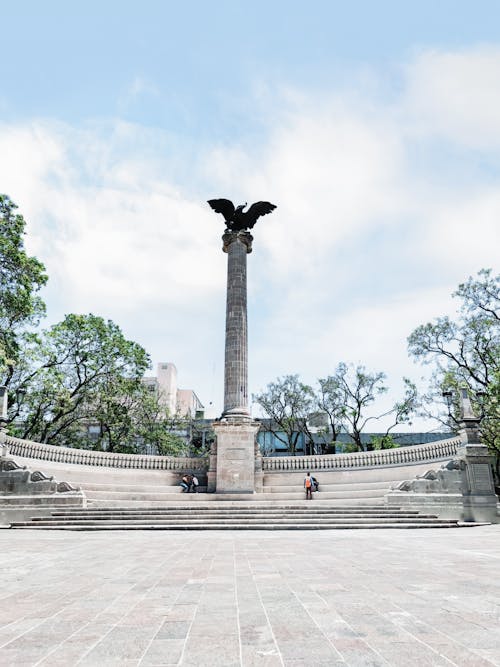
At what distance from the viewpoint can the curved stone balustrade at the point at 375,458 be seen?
23156 millimetres

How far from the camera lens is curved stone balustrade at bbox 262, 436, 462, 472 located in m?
23.2

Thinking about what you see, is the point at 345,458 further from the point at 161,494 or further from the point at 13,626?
the point at 13,626

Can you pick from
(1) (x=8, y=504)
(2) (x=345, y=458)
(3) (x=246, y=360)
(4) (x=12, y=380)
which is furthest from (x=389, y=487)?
(4) (x=12, y=380)

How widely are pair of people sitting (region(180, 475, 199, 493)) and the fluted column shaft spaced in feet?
13.1

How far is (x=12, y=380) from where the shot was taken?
2866 centimetres

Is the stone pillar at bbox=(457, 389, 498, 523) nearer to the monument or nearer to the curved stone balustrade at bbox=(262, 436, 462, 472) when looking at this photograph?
the curved stone balustrade at bbox=(262, 436, 462, 472)

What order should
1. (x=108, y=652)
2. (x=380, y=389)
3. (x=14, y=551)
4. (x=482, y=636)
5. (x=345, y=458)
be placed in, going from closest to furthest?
1. (x=108, y=652)
2. (x=482, y=636)
3. (x=14, y=551)
4. (x=345, y=458)
5. (x=380, y=389)

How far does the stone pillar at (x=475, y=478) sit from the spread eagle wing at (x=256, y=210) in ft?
61.5

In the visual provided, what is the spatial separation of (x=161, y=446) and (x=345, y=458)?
1653cm

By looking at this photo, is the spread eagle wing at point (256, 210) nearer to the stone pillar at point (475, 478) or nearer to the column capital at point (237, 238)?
the column capital at point (237, 238)

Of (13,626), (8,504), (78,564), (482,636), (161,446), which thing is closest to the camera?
(482,636)

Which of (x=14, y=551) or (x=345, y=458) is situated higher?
(x=345, y=458)

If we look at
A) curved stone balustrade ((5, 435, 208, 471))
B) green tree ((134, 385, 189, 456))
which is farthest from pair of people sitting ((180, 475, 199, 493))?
green tree ((134, 385, 189, 456))

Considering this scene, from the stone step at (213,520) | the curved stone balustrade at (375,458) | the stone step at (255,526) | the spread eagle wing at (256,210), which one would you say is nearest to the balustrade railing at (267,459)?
the curved stone balustrade at (375,458)
